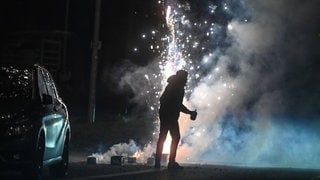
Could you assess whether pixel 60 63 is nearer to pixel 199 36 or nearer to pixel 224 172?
pixel 199 36

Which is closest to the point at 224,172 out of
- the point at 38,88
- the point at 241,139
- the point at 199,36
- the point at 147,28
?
the point at 38,88

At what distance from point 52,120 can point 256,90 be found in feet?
34.5

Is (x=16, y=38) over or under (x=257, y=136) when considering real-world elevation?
over

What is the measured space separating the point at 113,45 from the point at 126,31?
799 mm

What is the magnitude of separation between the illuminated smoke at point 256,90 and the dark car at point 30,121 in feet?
26.4

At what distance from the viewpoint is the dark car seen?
9.31m

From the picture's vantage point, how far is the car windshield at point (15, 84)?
9822 mm

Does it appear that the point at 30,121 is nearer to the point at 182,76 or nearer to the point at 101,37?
the point at 182,76

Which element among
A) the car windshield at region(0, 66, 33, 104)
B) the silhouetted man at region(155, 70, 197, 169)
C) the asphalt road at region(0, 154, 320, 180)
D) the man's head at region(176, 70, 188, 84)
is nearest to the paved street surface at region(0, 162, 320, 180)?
the asphalt road at region(0, 154, 320, 180)

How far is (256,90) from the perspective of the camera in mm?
20094

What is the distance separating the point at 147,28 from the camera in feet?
96.0

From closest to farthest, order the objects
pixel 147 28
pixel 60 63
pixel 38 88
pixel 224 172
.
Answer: pixel 38 88, pixel 224 172, pixel 147 28, pixel 60 63

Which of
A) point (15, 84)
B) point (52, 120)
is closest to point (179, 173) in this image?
point (52, 120)

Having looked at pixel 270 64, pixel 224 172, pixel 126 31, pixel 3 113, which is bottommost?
pixel 224 172
